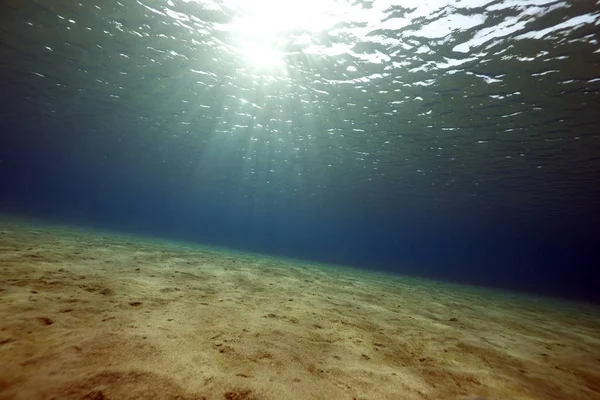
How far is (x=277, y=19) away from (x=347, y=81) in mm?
4867

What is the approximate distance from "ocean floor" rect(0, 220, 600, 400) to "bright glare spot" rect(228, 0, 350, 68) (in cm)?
1011

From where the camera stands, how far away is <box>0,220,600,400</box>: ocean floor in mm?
2836

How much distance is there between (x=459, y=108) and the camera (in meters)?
14.6

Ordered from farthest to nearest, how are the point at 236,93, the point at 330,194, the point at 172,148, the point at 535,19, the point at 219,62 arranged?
1. the point at 330,194
2. the point at 172,148
3. the point at 236,93
4. the point at 219,62
5. the point at 535,19

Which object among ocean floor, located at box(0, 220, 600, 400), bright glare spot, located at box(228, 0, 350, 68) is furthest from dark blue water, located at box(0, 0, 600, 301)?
ocean floor, located at box(0, 220, 600, 400)

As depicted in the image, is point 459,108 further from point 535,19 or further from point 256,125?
point 256,125

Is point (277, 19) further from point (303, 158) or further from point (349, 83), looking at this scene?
point (303, 158)

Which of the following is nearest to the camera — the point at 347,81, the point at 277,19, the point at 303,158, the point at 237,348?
the point at 237,348

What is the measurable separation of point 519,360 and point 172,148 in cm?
3696

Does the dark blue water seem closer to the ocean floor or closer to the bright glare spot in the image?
the bright glare spot

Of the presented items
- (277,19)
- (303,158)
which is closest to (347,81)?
(277,19)

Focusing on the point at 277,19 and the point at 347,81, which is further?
the point at 347,81

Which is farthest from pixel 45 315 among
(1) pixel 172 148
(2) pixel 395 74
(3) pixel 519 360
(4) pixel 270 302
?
(1) pixel 172 148

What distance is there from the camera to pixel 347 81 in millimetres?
13984
